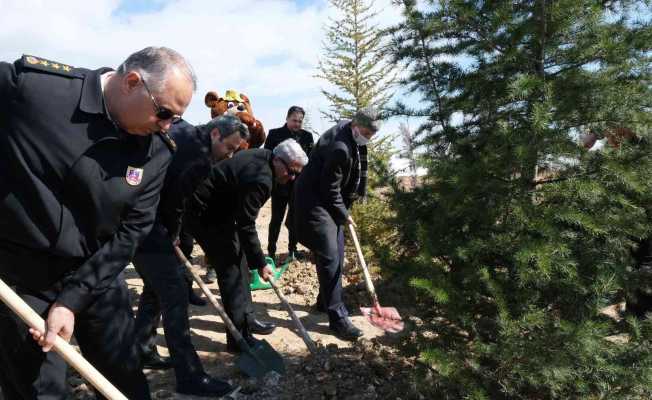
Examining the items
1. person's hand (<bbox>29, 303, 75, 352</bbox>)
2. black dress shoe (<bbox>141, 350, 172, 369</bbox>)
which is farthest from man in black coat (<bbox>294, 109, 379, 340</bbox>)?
person's hand (<bbox>29, 303, 75, 352</bbox>)

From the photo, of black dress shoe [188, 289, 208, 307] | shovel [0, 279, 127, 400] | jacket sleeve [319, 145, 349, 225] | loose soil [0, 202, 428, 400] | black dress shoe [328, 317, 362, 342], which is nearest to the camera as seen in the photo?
shovel [0, 279, 127, 400]

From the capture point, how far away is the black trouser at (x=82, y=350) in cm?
222

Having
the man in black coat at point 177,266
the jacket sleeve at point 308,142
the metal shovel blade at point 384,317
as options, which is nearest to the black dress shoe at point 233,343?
the man in black coat at point 177,266

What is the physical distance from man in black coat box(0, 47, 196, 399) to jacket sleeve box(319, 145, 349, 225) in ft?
7.67

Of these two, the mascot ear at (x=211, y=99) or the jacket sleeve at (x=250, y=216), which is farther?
the mascot ear at (x=211, y=99)

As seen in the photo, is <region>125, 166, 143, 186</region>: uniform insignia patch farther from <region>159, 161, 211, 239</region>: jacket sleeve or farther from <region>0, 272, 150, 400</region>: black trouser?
<region>159, 161, 211, 239</region>: jacket sleeve

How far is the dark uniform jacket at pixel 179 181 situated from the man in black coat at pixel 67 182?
3.79 ft

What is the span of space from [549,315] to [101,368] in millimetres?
2267

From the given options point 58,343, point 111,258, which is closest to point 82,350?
point 58,343

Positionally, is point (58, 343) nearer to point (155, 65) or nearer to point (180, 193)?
point (155, 65)

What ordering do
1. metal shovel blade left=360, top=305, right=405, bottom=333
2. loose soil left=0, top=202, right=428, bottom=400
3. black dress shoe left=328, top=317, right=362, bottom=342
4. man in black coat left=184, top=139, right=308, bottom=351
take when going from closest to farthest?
loose soil left=0, top=202, right=428, bottom=400 < man in black coat left=184, top=139, right=308, bottom=351 < metal shovel blade left=360, top=305, right=405, bottom=333 < black dress shoe left=328, top=317, right=362, bottom=342

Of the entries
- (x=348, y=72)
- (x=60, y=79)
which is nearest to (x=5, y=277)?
(x=60, y=79)

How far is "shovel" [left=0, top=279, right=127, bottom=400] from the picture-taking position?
2029 mm

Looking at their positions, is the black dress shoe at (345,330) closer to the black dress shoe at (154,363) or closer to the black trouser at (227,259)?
the black trouser at (227,259)
